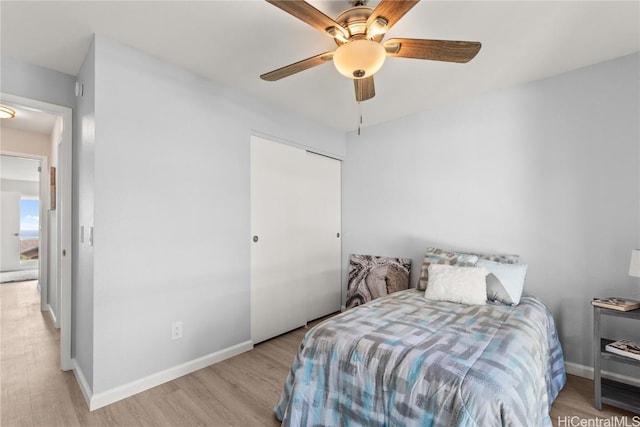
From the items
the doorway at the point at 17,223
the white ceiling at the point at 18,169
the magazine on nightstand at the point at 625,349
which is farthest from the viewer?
the doorway at the point at 17,223

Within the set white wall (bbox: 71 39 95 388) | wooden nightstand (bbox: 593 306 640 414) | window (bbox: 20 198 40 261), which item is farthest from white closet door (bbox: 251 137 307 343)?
window (bbox: 20 198 40 261)

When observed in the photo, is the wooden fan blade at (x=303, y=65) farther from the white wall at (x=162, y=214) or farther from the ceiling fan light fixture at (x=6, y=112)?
the ceiling fan light fixture at (x=6, y=112)

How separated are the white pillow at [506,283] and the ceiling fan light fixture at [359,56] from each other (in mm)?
1852

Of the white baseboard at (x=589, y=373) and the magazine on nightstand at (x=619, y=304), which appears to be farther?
the white baseboard at (x=589, y=373)

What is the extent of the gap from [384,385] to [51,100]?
3090mm

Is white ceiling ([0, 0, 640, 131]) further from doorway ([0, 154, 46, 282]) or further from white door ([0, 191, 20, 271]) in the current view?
white door ([0, 191, 20, 271])

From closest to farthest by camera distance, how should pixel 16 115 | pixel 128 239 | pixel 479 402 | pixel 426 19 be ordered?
1. pixel 479 402
2. pixel 426 19
3. pixel 128 239
4. pixel 16 115

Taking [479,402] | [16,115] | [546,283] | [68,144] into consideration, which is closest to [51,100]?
[68,144]

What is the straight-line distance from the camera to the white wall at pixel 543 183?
219 cm

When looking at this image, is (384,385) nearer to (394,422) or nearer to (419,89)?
(394,422)

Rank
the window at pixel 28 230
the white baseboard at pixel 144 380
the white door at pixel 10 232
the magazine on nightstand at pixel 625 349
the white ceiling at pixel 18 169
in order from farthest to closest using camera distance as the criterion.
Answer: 1. the window at pixel 28 230
2. the white door at pixel 10 232
3. the white ceiling at pixel 18 169
4. the white baseboard at pixel 144 380
5. the magazine on nightstand at pixel 625 349

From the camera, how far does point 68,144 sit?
241 centimetres

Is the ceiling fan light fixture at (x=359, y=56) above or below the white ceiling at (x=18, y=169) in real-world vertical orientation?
below

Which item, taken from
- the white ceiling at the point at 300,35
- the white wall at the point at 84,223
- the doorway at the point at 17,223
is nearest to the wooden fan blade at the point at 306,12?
the white ceiling at the point at 300,35
